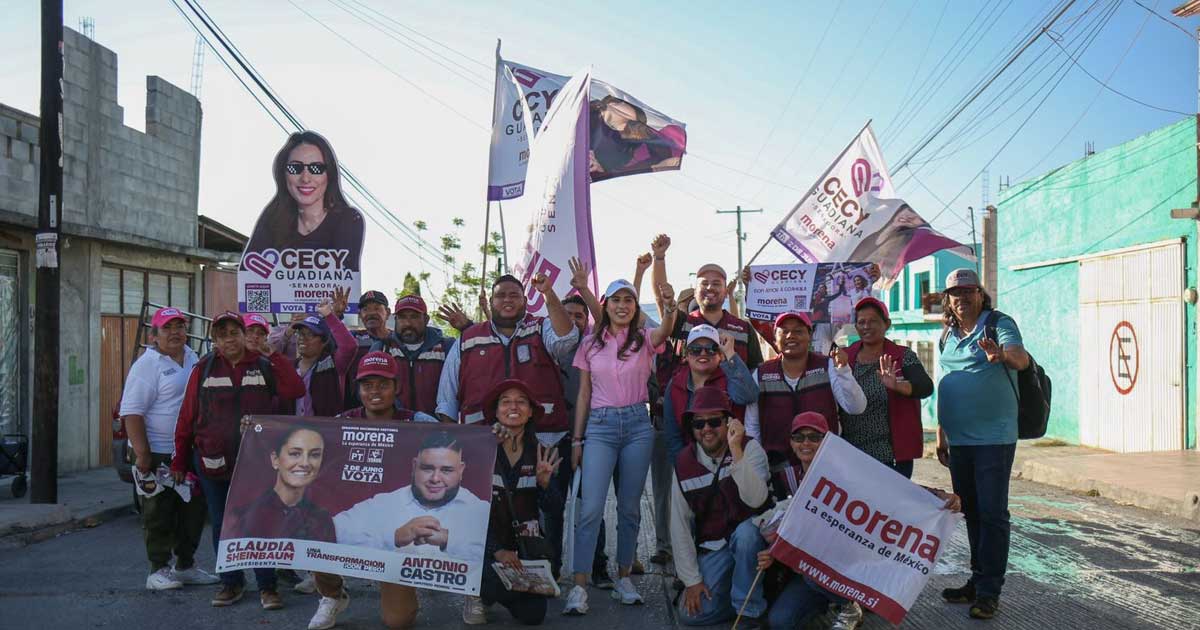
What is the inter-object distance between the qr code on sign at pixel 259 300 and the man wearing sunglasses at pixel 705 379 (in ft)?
12.1

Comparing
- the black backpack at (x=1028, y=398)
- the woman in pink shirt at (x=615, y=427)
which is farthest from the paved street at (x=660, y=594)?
the black backpack at (x=1028, y=398)

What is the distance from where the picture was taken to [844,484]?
16.5 feet

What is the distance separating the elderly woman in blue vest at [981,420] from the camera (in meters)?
5.45

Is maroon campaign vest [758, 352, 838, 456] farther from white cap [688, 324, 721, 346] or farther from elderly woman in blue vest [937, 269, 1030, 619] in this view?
elderly woman in blue vest [937, 269, 1030, 619]

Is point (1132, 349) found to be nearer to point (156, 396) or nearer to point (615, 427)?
point (615, 427)

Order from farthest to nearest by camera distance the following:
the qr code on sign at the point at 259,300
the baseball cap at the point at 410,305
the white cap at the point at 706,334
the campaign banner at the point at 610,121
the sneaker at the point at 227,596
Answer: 1. the campaign banner at the point at 610,121
2. the qr code on sign at the point at 259,300
3. the baseball cap at the point at 410,305
4. the sneaker at the point at 227,596
5. the white cap at the point at 706,334

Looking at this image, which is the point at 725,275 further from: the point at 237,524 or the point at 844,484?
the point at 237,524

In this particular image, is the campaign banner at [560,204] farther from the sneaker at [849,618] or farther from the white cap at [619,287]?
the sneaker at [849,618]

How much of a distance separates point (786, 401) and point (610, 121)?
4270 millimetres

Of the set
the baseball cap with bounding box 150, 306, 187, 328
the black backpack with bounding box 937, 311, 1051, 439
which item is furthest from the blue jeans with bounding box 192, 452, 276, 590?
the black backpack with bounding box 937, 311, 1051, 439

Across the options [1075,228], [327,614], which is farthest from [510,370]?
[1075,228]

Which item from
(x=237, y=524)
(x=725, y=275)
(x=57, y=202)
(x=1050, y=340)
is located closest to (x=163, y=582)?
(x=237, y=524)

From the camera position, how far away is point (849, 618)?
5.18 meters

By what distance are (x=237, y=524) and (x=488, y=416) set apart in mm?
1561
